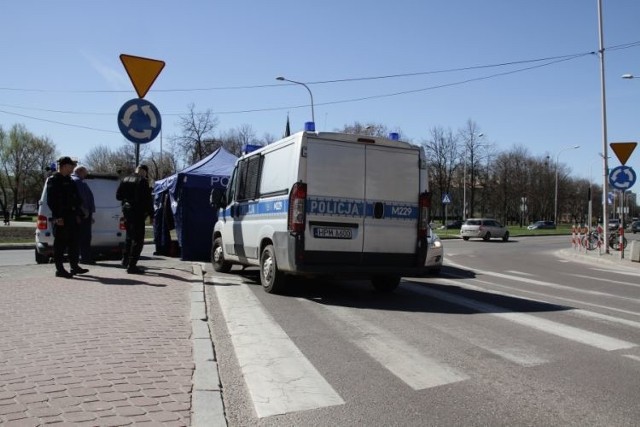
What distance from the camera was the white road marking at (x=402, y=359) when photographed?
4.58 m

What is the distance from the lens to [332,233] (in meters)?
8.29

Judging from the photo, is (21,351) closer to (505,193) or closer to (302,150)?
(302,150)

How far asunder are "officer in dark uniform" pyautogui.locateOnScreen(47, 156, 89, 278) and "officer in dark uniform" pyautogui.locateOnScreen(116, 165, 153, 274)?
2.78ft

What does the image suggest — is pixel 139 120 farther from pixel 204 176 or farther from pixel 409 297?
pixel 409 297

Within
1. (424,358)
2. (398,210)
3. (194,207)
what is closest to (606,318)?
(398,210)

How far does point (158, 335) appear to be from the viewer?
219 inches

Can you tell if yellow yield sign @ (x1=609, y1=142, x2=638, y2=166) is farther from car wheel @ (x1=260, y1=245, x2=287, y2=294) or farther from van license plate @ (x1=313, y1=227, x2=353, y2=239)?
car wheel @ (x1=260, y1=245, x2=287, y2=294)

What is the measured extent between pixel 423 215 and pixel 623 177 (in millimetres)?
13341

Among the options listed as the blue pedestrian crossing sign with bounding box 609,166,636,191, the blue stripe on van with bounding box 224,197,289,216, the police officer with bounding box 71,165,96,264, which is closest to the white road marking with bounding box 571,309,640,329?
the blue stripe on van with bounding box 224,197,289,216

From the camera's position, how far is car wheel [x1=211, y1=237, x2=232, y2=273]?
1179 cm

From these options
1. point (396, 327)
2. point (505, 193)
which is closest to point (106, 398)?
point (396, 327)

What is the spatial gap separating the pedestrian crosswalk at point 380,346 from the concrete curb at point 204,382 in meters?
0.27

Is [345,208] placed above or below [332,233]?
above

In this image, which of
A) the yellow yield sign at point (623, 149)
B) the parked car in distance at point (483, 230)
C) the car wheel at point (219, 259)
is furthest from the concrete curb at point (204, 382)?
the parked car in distance at point (483, 230)
